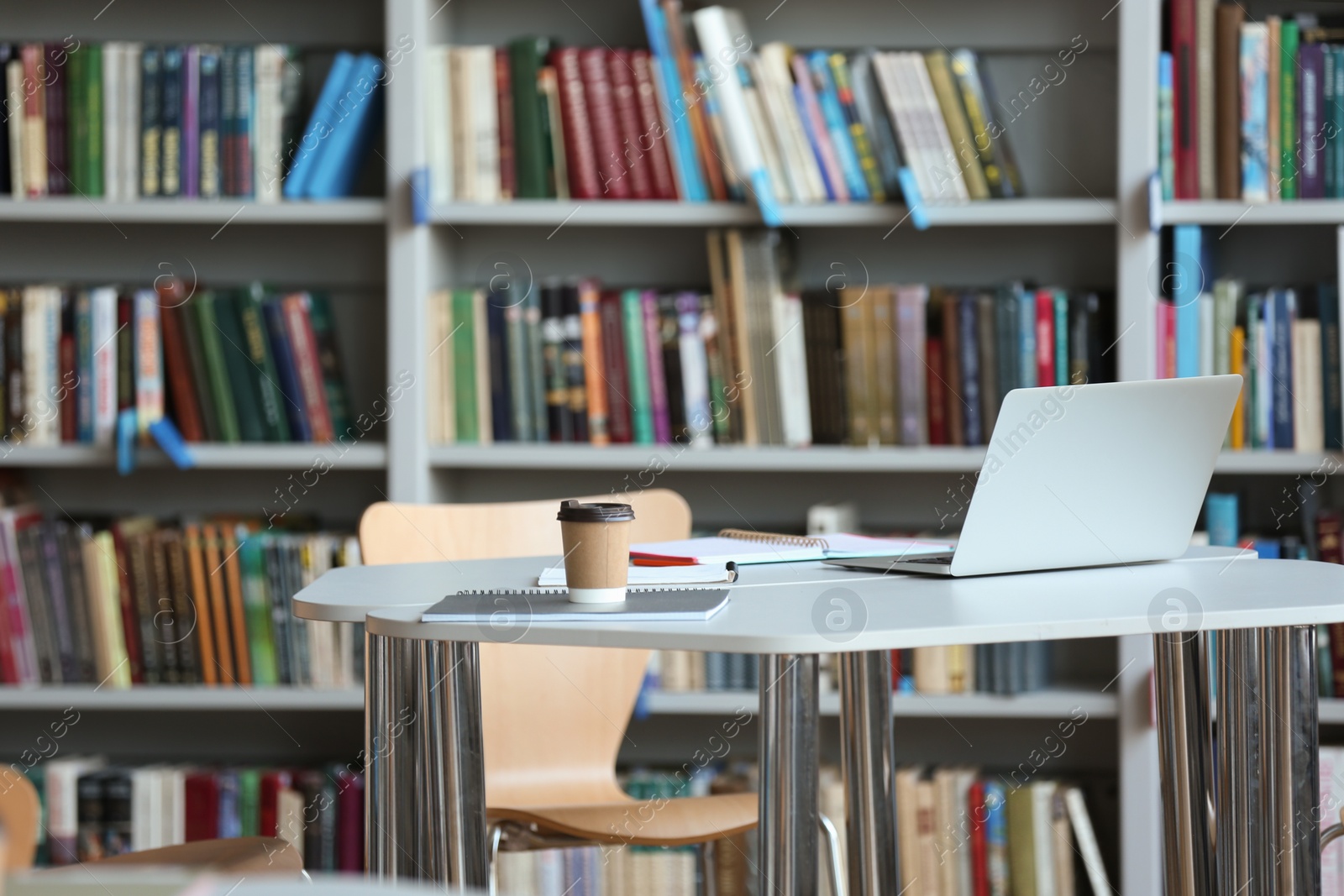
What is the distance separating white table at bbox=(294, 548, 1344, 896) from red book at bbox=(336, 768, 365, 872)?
41.7 inches

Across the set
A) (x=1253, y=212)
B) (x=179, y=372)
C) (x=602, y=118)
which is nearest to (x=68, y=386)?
(x=179, y=372)

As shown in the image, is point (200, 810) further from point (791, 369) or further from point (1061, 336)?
point (1061, 336)

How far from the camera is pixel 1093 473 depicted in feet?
3.64

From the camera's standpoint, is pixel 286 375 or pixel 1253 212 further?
pixel 286 375

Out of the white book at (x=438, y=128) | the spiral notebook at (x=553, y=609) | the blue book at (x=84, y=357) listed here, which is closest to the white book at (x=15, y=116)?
the blue book at (x=84, y=357)

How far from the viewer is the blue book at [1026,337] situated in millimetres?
2104

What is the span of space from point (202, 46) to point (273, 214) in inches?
12.6

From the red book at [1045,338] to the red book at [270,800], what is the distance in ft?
4.66

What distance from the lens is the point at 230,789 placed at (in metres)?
2.24

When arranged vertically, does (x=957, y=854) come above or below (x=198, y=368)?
below

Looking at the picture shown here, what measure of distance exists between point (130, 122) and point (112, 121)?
3cm

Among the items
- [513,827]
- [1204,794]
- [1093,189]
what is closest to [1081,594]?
[1204,794]

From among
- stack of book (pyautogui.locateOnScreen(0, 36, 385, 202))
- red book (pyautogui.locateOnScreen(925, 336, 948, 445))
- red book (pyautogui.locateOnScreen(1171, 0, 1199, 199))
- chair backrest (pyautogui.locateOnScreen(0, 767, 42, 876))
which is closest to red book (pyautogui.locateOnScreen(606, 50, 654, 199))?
stack of book (pyautogui.locateOnScreen(0, 36, 385, 202))

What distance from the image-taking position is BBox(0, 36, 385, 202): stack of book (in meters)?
2.20
